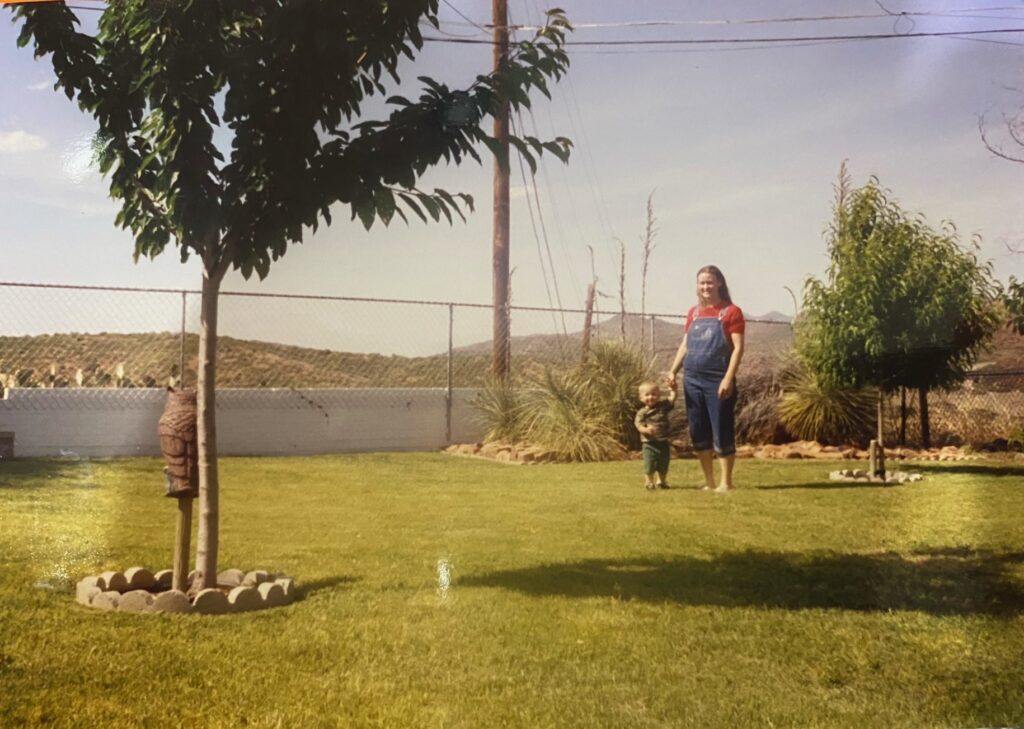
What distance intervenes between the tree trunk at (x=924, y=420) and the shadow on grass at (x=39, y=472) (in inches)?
92.4

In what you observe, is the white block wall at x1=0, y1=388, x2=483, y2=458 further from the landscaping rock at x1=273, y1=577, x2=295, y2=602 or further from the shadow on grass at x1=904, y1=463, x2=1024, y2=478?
the shadow on grass at x1=904, y1=463, x2=1024, y2=478

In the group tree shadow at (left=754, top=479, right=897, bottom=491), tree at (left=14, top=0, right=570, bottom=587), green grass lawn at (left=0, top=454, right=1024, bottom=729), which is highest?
tree at (left=14, top=0, right=570, bottom=587)

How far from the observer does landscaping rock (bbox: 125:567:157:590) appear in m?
2.31

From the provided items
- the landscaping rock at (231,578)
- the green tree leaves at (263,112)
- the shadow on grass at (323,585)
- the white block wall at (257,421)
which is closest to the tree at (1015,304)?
the green tree leaves at (263,112)

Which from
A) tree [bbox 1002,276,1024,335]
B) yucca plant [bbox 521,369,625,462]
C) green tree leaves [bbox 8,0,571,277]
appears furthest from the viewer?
Result: tree [bbox 1002,276,1024,335]

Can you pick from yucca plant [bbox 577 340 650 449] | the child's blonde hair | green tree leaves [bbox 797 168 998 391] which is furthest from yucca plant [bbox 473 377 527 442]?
green tree leaves [bbox 797 168 998 391]

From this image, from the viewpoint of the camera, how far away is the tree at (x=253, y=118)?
217 centimetres

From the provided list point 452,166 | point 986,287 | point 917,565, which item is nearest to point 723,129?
point 452,166

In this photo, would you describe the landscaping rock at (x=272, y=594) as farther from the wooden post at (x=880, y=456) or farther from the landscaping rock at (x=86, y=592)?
the wooden post at (x=880, y=456)

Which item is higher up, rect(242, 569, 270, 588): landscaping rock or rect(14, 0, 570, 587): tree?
rect(14, 0, 570, 587): tree

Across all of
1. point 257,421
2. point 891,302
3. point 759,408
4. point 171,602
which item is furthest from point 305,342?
point 891,302

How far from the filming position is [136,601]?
225cm

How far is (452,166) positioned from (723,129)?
26.8 inches

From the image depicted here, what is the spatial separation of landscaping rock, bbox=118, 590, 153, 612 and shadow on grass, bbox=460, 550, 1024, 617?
78cm
